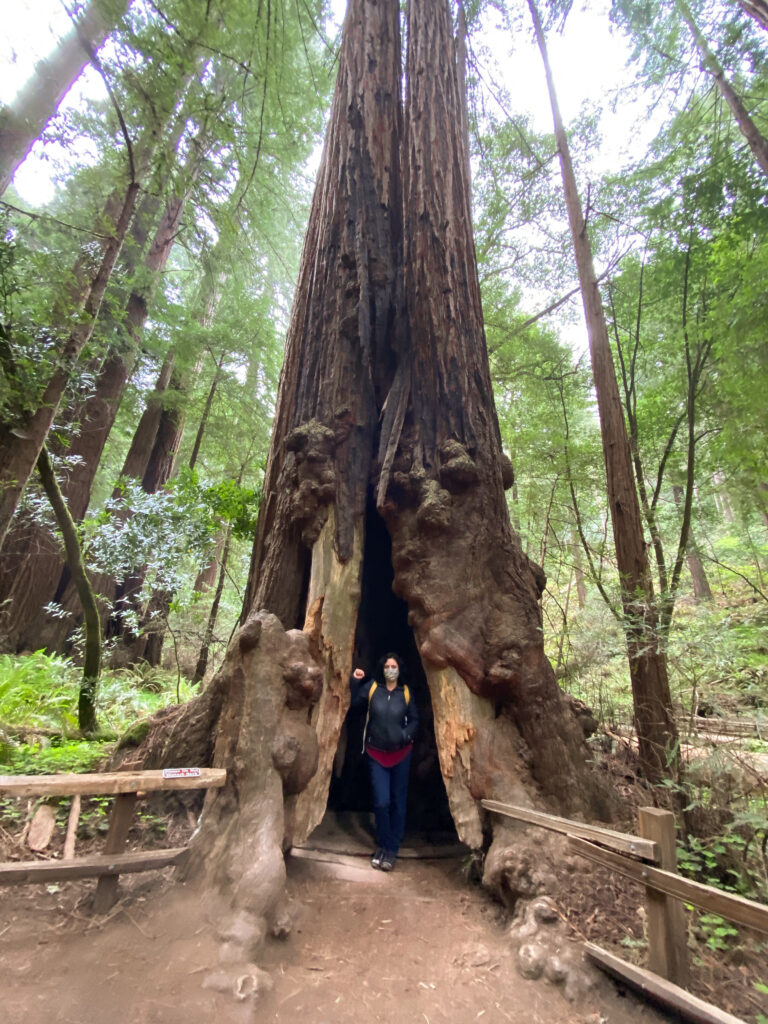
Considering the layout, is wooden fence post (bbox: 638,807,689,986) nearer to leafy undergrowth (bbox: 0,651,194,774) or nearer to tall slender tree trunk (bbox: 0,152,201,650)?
leafy undergrowth (bbox: 0,651,194,774)

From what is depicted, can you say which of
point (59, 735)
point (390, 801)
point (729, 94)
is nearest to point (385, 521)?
point (390, 801)

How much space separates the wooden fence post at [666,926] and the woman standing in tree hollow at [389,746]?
7.27ft

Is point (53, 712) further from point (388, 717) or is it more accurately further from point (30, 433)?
point (388, 717)

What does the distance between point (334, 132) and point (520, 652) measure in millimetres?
6591

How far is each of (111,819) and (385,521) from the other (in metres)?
3.00

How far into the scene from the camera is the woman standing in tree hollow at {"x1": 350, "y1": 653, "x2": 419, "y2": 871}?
4.26 m

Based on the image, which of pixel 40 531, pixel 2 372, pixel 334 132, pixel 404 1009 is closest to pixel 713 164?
pixel 334 132

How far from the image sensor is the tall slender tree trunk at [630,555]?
4180mm

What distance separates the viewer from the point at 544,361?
830 cm

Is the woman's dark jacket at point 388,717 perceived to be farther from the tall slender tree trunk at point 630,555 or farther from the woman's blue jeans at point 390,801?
the tall slender tree trunk at point 630,555

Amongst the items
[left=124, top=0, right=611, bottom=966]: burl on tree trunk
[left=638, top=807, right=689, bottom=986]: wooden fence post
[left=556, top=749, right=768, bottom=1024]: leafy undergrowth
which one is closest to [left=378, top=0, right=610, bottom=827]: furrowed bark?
[left=124, top=0, right=611, bottom=966]: burl on tree trunk

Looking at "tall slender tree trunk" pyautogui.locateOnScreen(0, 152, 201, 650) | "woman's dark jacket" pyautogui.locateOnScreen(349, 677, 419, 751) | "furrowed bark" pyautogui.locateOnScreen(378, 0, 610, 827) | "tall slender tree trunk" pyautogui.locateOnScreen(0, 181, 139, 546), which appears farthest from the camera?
"tall slender tree trunk" pyautogui.locateOnScreen(0, 152, 201, 650)

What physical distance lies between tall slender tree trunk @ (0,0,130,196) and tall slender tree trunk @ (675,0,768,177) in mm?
6300

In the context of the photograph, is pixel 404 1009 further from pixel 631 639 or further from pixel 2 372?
pixel 2 372
